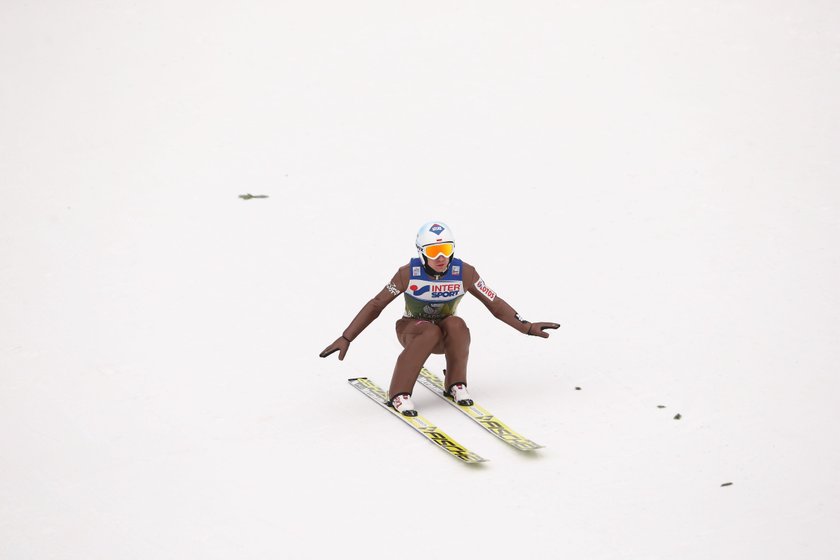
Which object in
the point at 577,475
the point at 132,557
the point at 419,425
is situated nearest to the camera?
the point at 132,557

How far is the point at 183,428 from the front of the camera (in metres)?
9.07

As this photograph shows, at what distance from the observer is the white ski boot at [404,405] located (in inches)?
360

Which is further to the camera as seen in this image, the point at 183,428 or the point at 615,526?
the point at 183,428

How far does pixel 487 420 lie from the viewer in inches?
356

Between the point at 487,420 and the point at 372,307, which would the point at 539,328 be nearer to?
the point at 487,420

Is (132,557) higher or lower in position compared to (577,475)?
lower

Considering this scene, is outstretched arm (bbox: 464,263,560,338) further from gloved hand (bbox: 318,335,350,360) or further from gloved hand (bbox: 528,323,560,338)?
gloved hand (bbox: 318,335,350,360)

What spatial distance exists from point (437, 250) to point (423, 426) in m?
1.34

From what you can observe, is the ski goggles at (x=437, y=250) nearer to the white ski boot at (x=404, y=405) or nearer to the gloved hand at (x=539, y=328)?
the gloved hand at (x=539, y=328)

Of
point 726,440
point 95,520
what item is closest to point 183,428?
point 95,520

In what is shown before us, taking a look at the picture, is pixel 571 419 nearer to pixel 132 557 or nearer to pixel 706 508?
Result: pixel 706 508

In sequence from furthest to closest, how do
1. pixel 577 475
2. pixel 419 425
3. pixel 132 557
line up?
pixel 419 425 < pixel 577 475 < pixel 132 557

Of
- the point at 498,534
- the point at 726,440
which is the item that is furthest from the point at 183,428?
the point at 726,440

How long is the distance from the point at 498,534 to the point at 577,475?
95 cm
